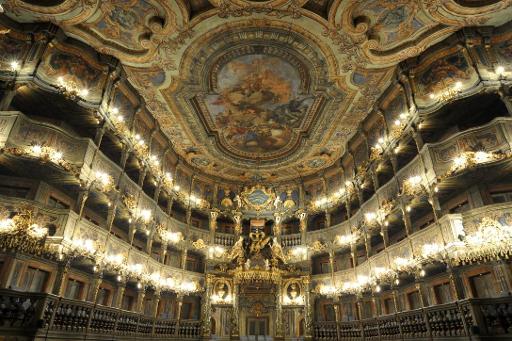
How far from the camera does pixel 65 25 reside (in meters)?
16.6

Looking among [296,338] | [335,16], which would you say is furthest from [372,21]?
[296,338]

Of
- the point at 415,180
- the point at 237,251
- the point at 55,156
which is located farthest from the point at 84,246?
the point at 415,180

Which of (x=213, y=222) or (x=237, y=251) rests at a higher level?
(x=213, y=222)

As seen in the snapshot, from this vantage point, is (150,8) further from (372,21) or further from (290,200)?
(290,200)

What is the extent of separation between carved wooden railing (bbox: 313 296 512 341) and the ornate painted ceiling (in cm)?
1310

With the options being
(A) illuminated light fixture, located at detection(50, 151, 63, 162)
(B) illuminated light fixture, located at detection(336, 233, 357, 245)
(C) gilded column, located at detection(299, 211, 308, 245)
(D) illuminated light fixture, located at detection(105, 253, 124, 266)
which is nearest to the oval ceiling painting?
(C) gilded column, located at detection(299, 211, 308, 245)

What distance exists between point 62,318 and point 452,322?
607 inches

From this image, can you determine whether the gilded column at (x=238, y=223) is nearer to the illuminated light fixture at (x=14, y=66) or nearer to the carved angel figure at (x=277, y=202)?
the carved angel figure at (x=277, y=202)

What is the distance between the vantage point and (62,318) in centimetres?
1291

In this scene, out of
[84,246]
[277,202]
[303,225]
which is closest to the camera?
[84,246]

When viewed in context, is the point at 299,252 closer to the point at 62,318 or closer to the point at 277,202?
the point at 277,202

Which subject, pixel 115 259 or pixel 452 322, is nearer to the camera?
pixel 452 322

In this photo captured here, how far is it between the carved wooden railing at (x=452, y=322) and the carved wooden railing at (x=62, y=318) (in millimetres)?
13482

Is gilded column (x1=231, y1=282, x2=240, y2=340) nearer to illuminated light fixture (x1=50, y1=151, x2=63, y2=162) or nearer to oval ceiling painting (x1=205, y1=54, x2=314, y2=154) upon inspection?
oval ceiling painting (x1=205, y1=54, x2=314, y2=154)
